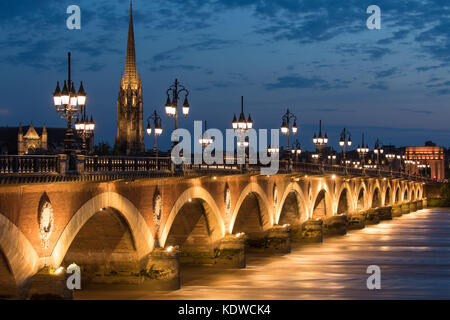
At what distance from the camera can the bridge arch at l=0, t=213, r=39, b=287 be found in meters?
18.2

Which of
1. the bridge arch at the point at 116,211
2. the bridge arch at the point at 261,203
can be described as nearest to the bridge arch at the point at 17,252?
the bridge arch at the point at 116,211

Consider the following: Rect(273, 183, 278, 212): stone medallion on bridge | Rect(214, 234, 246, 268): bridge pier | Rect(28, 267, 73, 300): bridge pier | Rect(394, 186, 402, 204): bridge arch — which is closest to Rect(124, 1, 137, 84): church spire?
Rect(394, 186, 402, 204): bridge arch

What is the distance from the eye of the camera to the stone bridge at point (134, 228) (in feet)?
62.5

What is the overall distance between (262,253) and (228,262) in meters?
8.22

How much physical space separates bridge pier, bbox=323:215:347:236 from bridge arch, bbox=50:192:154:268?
32189 mm

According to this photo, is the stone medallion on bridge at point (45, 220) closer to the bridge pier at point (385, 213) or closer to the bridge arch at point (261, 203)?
the bridge arch at point (261, 203)

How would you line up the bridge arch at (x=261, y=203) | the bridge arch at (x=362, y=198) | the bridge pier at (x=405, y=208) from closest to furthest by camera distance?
the bridge arch at (x=261, y=203) → the bridge arch at (x=362, y=198) → the bridge pier at (x=405, y=208)

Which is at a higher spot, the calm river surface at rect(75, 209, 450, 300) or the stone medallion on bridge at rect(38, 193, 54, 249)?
the stone medallion on bridge at rect(38, 193, 54, 249)

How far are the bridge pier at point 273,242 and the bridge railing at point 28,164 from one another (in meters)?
24.0

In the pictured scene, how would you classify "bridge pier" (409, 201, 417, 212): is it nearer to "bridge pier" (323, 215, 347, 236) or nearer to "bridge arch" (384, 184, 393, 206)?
"bridge arch" (384, 184, 393, 206)

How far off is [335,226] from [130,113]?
61.9m

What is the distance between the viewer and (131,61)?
121m
